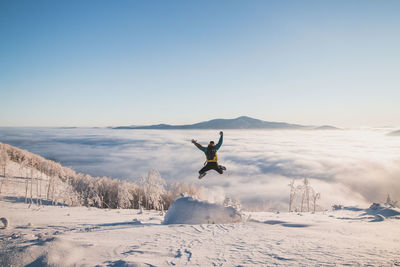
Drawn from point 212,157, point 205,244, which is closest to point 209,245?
point 205,244

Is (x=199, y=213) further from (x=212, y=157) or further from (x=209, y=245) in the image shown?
(x=212, y=157)

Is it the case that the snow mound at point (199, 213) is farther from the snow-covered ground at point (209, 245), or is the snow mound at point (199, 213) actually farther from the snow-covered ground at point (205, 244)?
the snow-covered ground at point (209, 245)

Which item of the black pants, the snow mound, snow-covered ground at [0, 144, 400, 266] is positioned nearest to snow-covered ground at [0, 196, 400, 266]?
snow-covered ground at [0, 144, 400, 266]

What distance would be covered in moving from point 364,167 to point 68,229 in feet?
702

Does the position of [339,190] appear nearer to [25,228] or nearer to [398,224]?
[398,224]

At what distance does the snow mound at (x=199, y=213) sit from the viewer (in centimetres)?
909

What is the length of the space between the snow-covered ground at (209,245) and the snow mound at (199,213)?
931 mm

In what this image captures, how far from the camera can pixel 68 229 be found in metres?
7.98

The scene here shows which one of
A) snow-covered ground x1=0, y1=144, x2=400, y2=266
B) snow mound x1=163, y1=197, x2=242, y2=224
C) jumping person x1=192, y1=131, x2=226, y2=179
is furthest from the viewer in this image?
snow mound x1=163, y1=197, x2=242, y2=224

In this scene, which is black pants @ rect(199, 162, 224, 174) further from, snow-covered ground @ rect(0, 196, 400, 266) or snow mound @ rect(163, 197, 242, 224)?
snow mound @ rect(163, 197, 242, 224)

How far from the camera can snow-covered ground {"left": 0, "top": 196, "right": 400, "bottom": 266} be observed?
4.82 m

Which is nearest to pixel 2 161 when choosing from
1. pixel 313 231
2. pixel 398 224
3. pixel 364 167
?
pixel 313 231

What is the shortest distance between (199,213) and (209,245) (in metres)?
3.16

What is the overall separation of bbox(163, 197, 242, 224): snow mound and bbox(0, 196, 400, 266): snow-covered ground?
3.06 ft
